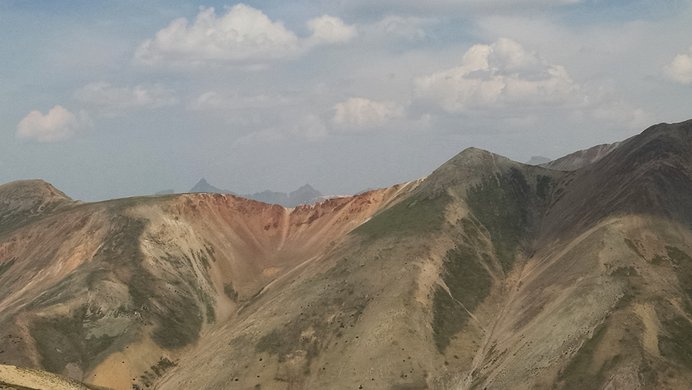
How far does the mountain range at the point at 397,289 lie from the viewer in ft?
288

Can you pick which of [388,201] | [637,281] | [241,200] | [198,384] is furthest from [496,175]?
[198,384]

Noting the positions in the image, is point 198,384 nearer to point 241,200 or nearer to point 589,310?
point 589,310

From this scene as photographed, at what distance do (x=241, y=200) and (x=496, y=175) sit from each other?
8128 centimetres

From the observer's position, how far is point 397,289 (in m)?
108

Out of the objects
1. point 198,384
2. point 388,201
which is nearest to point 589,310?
point 198,384

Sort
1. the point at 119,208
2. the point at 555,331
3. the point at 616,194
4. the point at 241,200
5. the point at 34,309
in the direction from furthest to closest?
the point at 241,200 < the point at 119,208 < the point at 616,194 < the point at 34,309 < the point at 555,331

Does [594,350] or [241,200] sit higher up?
[241,200]

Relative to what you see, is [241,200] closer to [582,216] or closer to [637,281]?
[582,216]

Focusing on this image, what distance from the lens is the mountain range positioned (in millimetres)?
87875

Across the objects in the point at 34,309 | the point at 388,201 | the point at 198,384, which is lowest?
the point at 198,384

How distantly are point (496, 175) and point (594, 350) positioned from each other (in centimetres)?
8134

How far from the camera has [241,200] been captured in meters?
185

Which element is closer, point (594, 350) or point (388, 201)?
point (594, 350)

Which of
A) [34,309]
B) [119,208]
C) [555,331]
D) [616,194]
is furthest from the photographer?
[119,208]
